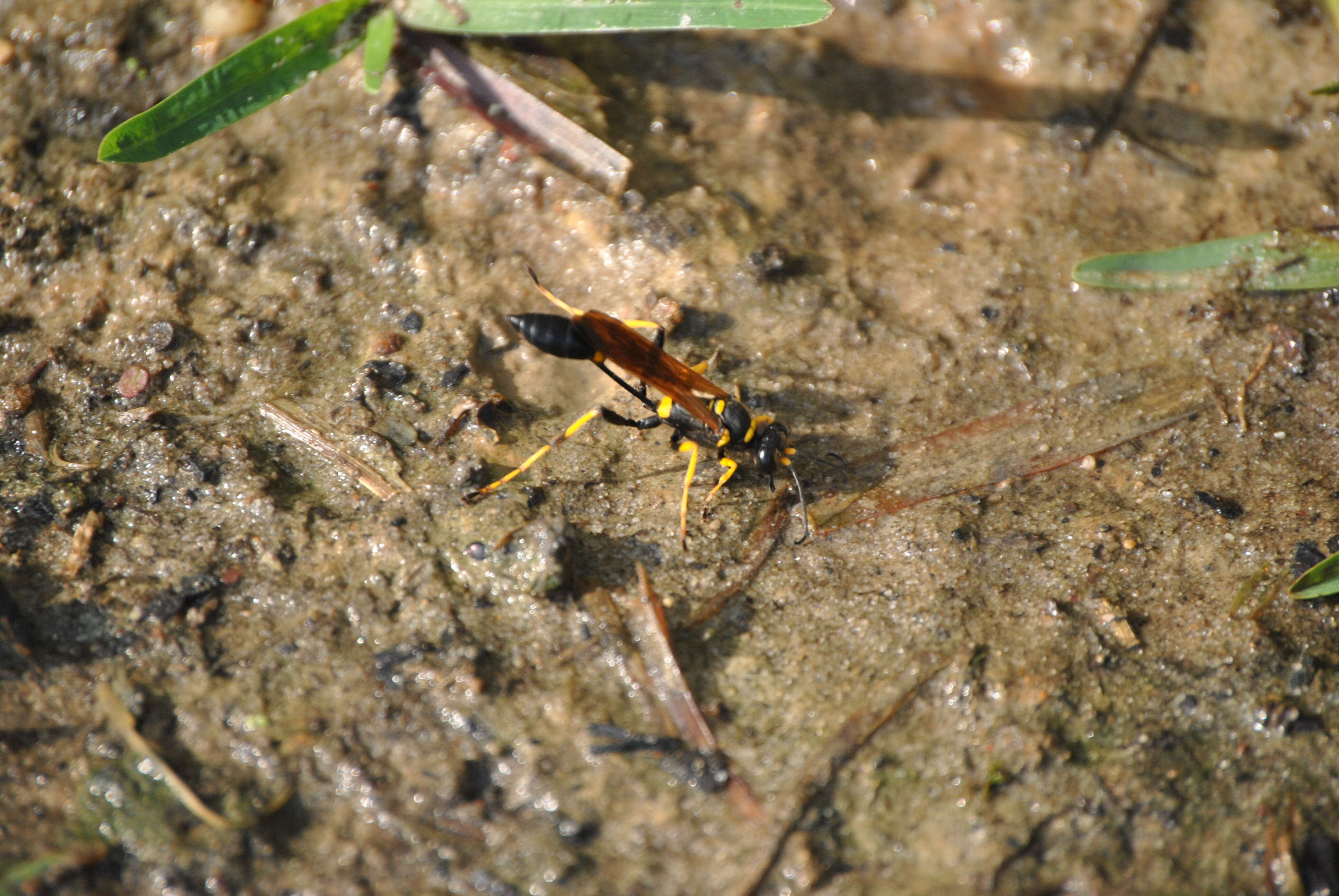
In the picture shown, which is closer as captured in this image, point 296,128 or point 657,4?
point 657,4

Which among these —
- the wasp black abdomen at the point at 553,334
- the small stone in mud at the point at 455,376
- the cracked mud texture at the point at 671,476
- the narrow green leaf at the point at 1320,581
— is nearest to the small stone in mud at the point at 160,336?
the cracked mud texture at the point at 671,476

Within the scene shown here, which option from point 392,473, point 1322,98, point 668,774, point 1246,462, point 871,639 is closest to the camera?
point 668,774

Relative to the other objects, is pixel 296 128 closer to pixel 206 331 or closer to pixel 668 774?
pixel 206 331

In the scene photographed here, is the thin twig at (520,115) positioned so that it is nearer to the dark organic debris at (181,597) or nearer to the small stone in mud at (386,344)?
the small stone in mud at (386,344)

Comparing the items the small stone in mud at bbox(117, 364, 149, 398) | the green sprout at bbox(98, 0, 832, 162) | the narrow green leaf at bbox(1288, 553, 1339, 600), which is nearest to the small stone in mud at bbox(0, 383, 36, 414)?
the small stone in mud at bbox(117, 364, 149, 398)

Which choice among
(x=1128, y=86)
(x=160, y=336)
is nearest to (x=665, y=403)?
(x=160, y=336)

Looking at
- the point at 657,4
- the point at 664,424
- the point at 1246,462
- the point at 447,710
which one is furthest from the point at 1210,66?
the point at 447,710
